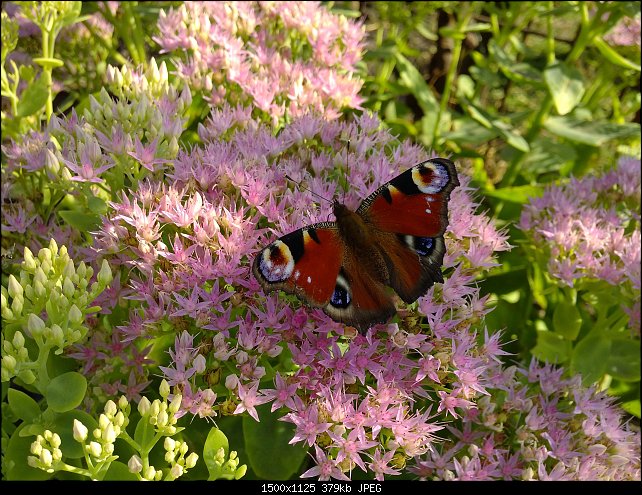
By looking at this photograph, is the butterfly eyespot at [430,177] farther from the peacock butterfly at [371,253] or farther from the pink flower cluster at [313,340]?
the pink flower cluster at [313,340]

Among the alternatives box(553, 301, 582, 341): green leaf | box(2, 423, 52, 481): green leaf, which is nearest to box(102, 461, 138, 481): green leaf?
box(2, 423, 52, 481): green leaf

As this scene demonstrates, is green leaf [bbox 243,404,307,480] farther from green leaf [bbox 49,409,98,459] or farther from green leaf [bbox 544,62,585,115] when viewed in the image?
green leaf [bbox 544,62,585,115]

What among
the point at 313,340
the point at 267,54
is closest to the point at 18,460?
the point at 313,340

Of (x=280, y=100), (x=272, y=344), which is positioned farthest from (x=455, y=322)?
(x=280, y=100)

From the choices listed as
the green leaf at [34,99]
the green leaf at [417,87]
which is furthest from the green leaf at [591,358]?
the green leaf at [34,99]

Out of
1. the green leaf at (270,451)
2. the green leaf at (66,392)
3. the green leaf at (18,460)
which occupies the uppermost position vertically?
the green leaf at (66,392)

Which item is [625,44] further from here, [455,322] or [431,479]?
[431,479]
